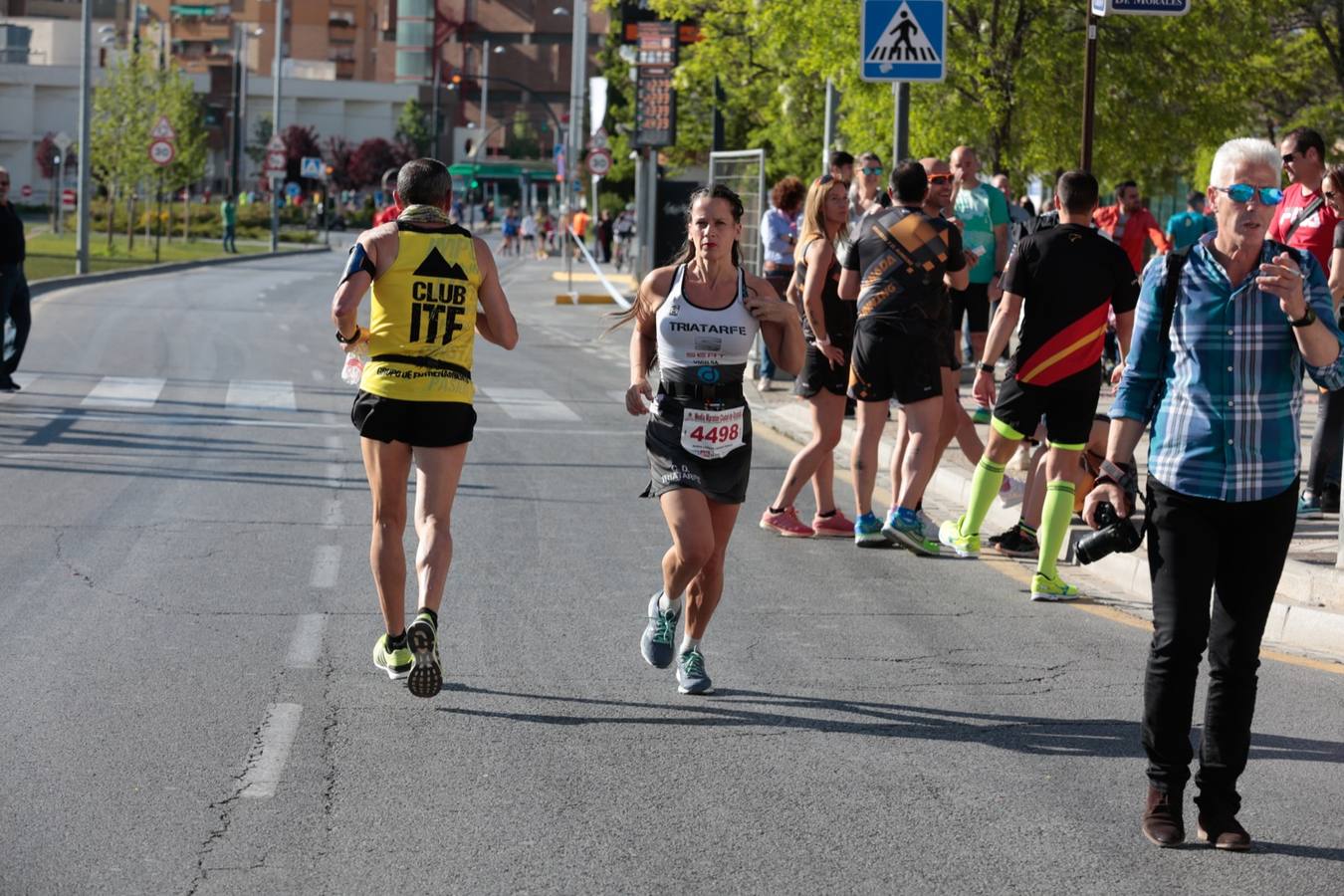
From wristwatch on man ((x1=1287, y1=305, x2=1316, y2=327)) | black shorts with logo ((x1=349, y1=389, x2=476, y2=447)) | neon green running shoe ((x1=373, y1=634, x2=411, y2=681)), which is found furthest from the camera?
neon green running shoe ((x1=373, y1=634, x2=411, y2=681))

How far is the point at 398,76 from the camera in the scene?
6230 inches

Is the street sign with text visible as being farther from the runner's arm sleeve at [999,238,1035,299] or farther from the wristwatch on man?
the wristwatch on man

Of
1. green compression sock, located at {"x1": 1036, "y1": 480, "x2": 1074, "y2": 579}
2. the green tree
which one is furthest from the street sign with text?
the green tree

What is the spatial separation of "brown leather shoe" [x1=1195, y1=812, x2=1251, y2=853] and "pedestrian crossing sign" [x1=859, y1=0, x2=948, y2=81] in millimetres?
9415

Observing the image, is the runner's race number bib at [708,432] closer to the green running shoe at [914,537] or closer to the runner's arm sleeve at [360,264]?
the runner's arm sleeve at [360,264]

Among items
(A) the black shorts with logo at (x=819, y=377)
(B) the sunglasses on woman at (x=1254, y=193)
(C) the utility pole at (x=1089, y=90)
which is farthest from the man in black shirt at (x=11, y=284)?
(B) the sunglasses on woman at (x=1254, y=193)

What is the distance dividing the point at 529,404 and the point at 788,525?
761cm

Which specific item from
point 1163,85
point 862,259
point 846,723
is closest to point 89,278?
point 1163,85

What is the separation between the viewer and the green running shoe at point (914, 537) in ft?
34.6

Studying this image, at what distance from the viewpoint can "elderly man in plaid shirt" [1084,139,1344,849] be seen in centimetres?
544

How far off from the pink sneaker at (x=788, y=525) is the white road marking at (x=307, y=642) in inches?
134

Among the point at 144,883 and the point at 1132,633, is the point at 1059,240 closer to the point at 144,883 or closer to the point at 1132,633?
the point at 1132,633

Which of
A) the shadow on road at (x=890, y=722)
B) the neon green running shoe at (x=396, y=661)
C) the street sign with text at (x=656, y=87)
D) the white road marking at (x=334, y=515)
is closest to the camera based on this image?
the shadow on road at (x=890, y=722)

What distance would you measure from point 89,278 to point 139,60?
20562mm
